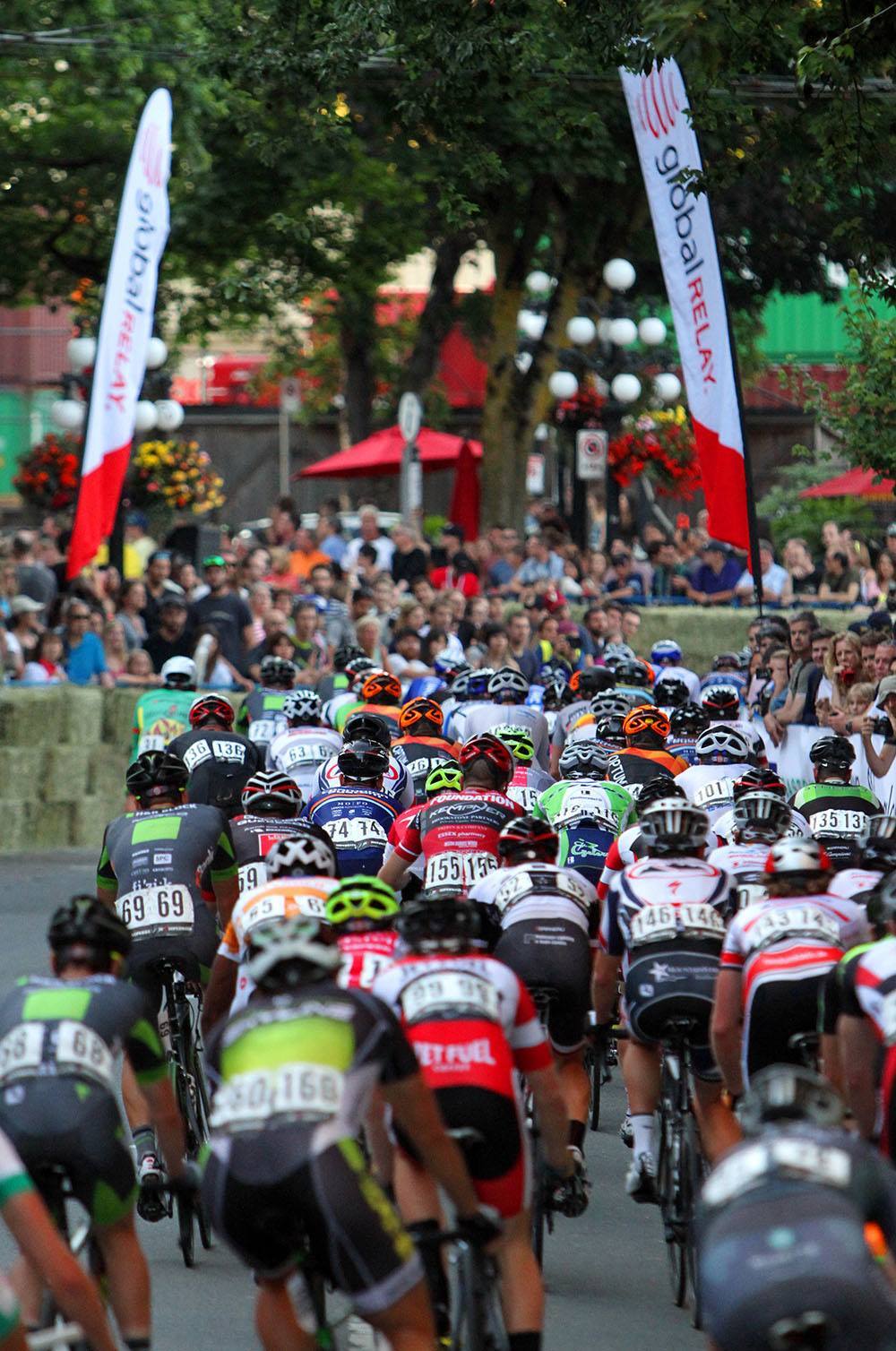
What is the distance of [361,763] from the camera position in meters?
11.5

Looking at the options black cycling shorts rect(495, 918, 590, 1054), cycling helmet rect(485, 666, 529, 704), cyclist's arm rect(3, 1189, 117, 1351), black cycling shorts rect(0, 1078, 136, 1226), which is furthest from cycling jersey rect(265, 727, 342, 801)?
cyclist's arm rect(3, 1189, 117, 1351)

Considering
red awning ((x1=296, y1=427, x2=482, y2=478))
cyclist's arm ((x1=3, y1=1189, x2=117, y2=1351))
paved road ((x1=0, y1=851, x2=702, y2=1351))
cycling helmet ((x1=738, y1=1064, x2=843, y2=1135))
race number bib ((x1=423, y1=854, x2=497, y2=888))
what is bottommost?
paved road ((x1=0, y1=851, x2=702, y2=1351))

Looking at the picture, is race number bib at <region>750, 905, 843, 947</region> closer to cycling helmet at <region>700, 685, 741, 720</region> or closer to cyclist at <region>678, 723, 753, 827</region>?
cyclist at <region>678, 723, 753, 827</region>

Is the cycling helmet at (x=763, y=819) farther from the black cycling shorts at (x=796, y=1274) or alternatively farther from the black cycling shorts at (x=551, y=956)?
the black cycling shorts at (x=796, y=1274)

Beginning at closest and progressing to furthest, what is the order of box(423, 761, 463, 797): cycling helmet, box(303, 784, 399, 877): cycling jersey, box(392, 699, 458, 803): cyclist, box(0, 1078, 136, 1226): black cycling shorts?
box(0, 1078, 136, 1226): black cycling shorts
box(423, 761, 463, 797): cycling helmet
box(303, 784, 399, 877): cycling jersey
box(392, 699, 458, 803): cyclist

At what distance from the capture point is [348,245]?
31547mm

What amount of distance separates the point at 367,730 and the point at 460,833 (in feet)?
8.47

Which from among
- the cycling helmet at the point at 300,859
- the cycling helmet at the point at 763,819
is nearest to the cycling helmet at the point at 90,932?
the cycling helmet at the point at 300,859

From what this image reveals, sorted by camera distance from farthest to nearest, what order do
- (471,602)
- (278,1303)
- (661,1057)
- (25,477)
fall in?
(25,477) < (471,602) < (661,1057) < (278,1303)

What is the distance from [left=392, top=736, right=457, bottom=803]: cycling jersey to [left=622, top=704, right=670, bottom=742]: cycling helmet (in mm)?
985

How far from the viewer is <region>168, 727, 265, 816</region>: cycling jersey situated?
12.7 metres

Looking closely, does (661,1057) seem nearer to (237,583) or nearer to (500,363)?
(237,583)

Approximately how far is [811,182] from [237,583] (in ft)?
33.0

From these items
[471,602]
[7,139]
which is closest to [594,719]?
[471,602]
